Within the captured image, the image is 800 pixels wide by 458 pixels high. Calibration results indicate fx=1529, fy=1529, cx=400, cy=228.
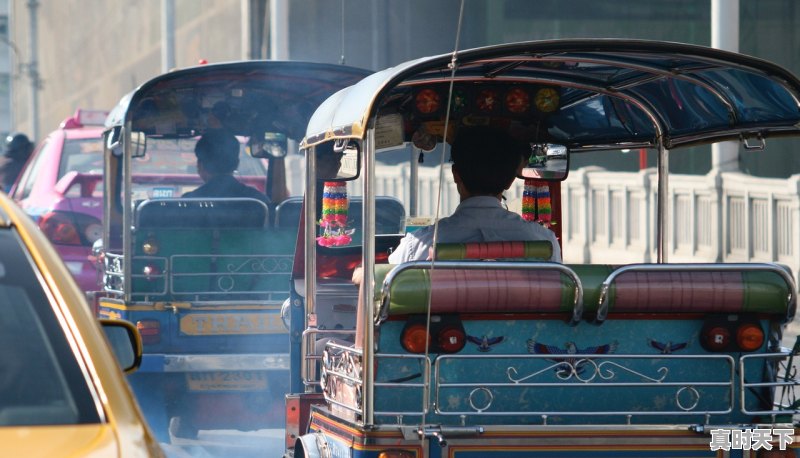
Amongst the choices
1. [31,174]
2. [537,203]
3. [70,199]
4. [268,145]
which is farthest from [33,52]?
[537,203]

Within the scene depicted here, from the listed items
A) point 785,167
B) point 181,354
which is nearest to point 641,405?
point 181,354

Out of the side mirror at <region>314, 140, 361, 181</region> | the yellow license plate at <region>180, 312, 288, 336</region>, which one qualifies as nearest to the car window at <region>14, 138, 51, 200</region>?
the yellow license plate at <region>180, 312, 288, 336</region>

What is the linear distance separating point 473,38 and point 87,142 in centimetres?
2315

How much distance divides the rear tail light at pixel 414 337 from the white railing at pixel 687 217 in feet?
34.1

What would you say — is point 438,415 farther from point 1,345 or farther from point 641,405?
point 1,345

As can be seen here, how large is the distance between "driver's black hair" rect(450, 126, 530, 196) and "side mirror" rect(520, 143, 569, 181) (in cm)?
139

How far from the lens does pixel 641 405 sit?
5.41 metres

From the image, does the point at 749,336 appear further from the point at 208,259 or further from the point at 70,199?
the point at 70,199

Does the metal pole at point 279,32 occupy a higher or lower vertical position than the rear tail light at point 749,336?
higher

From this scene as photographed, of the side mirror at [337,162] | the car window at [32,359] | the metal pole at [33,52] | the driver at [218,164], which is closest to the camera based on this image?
Answer: the car window at [32,359]

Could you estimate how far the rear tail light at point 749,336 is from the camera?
5.39 metres

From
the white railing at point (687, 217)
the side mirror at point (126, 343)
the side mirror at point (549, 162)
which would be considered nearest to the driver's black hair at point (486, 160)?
the side mirror at point (549, 162)

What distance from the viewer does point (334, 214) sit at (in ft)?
21.9

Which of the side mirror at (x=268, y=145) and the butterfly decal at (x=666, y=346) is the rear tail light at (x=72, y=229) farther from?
the butterfly decal at (x=666, y=346)
